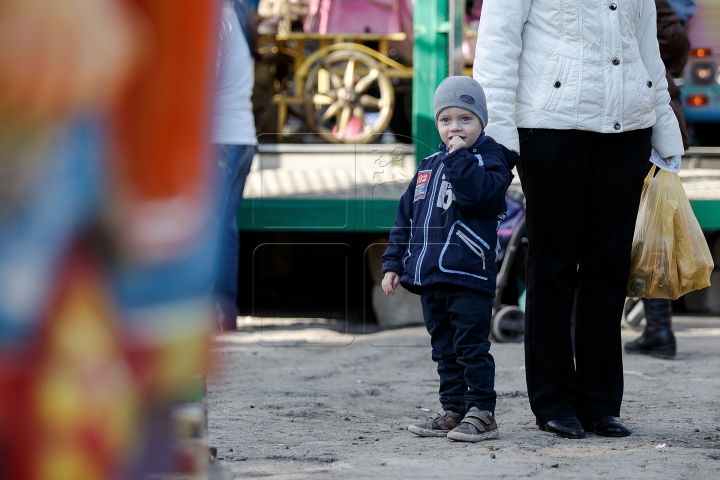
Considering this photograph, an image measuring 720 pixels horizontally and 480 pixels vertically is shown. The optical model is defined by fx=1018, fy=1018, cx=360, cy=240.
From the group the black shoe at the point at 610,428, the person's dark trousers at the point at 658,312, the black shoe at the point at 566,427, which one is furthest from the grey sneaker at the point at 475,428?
the person's dark trousers at the point at 658,312

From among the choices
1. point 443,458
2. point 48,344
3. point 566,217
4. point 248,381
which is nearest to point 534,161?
point 566,217

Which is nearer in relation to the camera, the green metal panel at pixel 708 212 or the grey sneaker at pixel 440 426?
the grey sneaker at pixel 440 426

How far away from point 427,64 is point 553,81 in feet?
11.2

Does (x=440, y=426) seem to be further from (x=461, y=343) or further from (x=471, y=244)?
(x=471, y=244)

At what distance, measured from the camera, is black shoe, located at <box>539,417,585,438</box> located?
10.3 ft

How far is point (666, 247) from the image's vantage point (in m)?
3.26

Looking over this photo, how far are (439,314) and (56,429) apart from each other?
2067mm

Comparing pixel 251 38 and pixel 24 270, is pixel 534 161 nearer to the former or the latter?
pixel 24 270

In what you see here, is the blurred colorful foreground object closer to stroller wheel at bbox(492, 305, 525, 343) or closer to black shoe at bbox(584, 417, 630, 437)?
black shoe at bbox(584, 417, 630, 437)

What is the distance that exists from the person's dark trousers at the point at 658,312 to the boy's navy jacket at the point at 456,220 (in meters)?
2.04

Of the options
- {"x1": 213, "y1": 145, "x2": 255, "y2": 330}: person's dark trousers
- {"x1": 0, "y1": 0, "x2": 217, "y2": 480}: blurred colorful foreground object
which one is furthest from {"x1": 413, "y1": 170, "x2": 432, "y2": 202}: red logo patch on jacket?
{"x1": 0, "y1": 0, "x2": 217, "y2": 480}: blurred colorful foreground object

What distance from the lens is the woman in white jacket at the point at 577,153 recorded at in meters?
3.04

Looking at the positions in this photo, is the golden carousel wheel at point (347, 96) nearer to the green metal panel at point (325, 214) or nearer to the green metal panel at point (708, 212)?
the green metal panel at point (325, 214)

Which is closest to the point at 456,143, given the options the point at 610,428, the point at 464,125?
the point at 464,125
